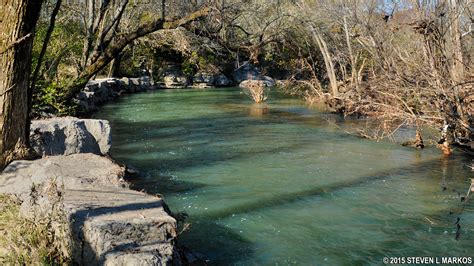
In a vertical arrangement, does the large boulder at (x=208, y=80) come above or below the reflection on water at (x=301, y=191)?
above

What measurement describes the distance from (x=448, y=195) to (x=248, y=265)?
3.93 metres

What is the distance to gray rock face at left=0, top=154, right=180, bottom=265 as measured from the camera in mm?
A: 3344

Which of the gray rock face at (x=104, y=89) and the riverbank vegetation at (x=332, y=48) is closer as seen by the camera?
the riverbank vegetation at (x=332, y=48)

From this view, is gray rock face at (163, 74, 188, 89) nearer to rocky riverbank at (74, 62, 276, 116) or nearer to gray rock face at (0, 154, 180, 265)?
rocky riverbank at (74, 62, 276, 116)

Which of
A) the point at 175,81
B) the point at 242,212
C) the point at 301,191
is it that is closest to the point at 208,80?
the point at 175,81

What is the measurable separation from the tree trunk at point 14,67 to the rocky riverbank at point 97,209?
0.31 meters

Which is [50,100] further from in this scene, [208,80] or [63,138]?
[208,80]

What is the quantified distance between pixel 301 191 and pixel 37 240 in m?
4.39

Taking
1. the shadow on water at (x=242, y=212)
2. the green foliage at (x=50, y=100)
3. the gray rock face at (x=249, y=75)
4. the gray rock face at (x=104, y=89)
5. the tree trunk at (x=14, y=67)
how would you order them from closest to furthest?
the shadow on water at (x=242, y=212) < the tree trunk at (x=14, y=67) < the green foliage at (x=50, y=100) < the gray rock face at (x=104, y=89) < the gray rock face at (x=249, y=75)

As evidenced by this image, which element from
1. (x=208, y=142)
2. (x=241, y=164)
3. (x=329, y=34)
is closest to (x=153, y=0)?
(x=329, y=34)

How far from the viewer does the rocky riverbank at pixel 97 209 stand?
337cm

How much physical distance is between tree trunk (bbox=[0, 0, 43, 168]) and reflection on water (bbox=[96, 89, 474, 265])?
7.13 ft

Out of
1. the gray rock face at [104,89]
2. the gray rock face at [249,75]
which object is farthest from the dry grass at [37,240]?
the gray rock face at [249,75]

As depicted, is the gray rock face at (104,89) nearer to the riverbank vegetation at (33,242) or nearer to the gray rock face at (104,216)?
the gray rock face at (104,216)
